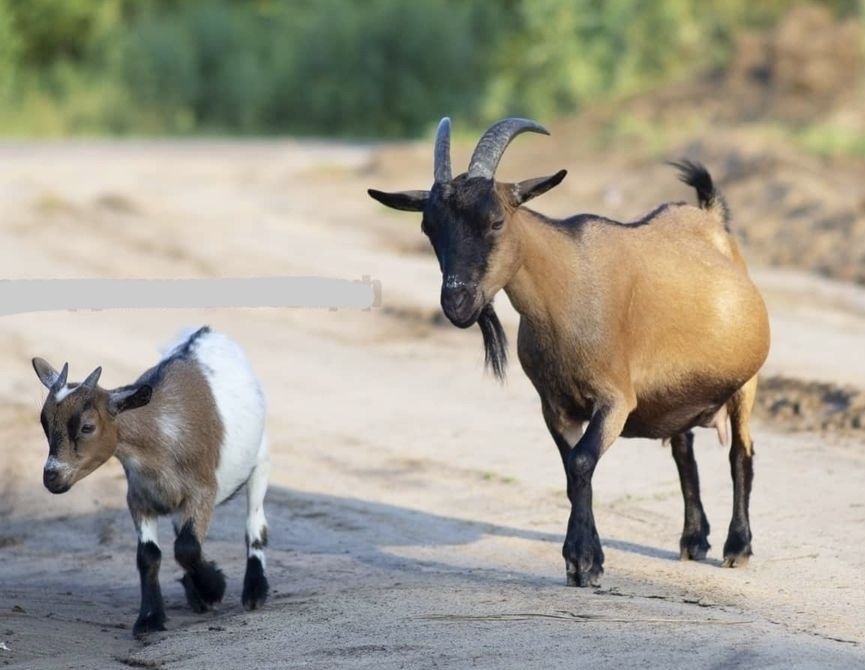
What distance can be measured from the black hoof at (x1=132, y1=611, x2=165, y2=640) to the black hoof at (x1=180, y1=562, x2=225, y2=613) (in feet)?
1.19

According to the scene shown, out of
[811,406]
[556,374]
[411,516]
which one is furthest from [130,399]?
[811,406]

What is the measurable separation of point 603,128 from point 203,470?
64.0ft

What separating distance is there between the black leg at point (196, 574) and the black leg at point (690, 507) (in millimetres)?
2472

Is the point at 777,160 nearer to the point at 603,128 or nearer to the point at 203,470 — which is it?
the point at 603,128

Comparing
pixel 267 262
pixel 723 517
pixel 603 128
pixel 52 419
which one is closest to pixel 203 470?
pixel 52 419

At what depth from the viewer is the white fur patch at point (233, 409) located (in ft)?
29.0

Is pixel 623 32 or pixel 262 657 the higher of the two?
pixel 623 32

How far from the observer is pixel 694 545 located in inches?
357

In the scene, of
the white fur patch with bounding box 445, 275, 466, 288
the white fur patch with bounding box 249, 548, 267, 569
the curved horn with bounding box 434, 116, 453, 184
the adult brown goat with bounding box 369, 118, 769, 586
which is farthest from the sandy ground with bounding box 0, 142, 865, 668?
the curved horn with bounding box 434, 116, 453, 184

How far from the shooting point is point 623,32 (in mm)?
34469

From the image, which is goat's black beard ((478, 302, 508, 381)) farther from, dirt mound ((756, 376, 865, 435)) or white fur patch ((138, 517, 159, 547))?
dirt mound ((756, 376, 865, 435))

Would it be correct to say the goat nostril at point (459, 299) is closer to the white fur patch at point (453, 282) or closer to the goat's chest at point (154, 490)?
the white fur patch at point (453, 282)

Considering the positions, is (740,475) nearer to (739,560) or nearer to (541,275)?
(739,560)

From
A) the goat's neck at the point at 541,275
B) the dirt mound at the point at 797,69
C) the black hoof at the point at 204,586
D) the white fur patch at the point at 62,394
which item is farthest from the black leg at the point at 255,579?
the dirt mound at the point at 797,69
